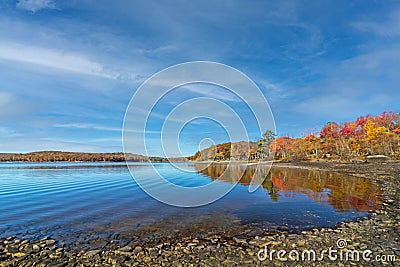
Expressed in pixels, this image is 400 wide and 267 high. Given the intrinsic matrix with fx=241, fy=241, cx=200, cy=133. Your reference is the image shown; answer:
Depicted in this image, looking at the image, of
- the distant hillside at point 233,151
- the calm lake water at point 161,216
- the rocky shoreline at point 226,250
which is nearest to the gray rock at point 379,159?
the calm lake water at point 161,216

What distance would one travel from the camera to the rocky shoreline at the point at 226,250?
711cm

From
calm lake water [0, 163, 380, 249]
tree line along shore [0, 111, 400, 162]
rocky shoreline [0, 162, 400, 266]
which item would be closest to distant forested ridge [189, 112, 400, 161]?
tree line along shore [0, 111, 400, 162]

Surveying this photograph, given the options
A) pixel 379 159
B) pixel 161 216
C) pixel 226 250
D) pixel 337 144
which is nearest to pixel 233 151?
pixel 337 144

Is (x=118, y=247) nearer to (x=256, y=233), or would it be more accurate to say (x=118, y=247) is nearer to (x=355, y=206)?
(x=256, y=233)

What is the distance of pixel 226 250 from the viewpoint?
804 cm

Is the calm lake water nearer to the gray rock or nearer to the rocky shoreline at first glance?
the rocky shoreline

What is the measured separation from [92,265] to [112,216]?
679 centimetres

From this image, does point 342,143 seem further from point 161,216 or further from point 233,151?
point 161,216

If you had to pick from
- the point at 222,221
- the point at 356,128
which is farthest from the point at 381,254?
the point at 356,128

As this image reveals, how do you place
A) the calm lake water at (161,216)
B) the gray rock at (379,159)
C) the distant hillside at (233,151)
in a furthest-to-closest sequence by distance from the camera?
the distant hillside at (233,151)
the gray rock at (379,159)
the calm lake water at (161,216)

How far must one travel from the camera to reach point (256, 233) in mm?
9961

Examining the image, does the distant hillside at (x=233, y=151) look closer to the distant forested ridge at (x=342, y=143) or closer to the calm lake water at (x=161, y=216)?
the distant forested ridge at (x=342, y=143)

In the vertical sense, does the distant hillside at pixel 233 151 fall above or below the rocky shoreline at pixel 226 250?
above

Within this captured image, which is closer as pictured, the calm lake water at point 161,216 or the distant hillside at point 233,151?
the calm lake water at point 161,216
